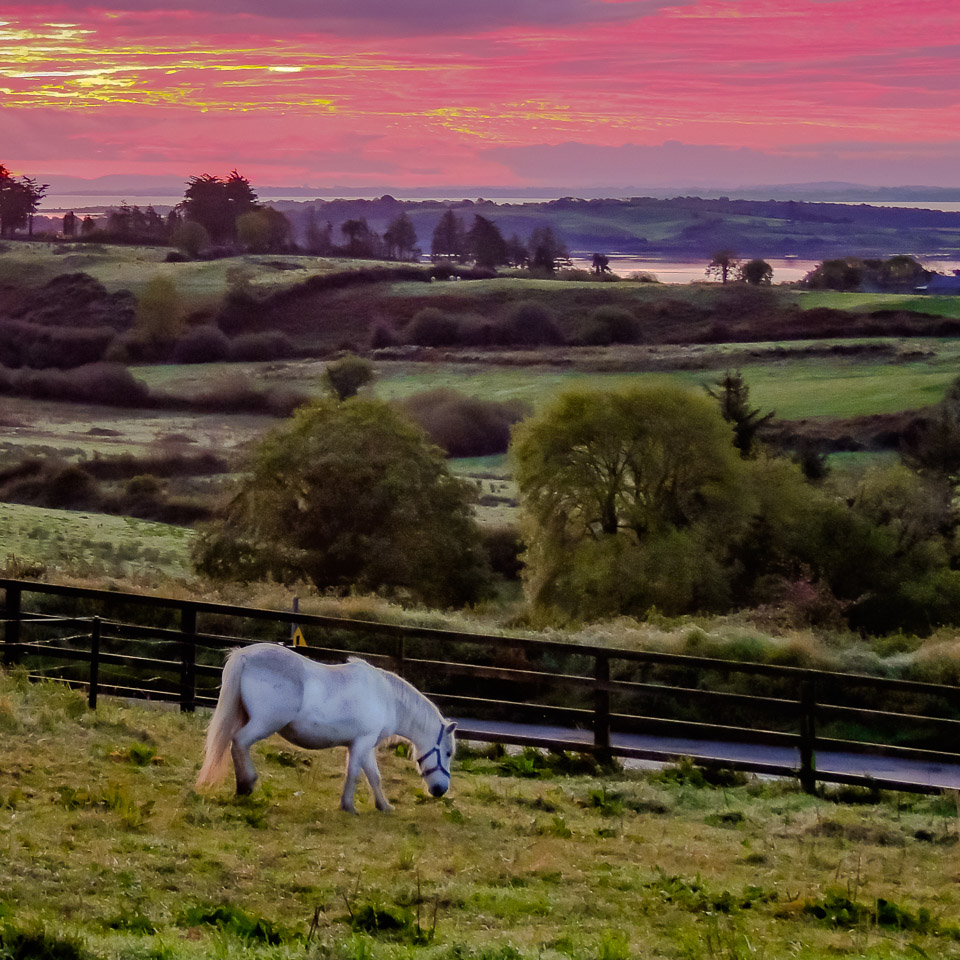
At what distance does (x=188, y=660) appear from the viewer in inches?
485

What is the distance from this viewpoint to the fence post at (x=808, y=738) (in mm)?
11102

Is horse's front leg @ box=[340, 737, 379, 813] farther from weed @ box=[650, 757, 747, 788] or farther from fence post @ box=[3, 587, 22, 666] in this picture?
fence post @ box=[3, 587, 22, 666]

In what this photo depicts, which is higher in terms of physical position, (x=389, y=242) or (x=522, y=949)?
(x=389, y=242)

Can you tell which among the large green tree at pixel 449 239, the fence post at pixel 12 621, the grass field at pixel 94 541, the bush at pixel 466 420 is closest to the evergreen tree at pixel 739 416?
the bush at pixel 466 420

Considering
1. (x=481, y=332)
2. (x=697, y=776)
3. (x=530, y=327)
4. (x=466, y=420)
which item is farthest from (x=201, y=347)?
(x=697, y=776)

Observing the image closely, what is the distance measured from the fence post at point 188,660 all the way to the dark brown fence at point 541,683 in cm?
2

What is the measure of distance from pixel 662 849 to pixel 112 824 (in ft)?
11.6

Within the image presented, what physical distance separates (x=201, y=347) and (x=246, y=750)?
264ft

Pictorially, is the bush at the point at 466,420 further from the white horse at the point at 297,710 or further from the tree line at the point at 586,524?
the white horse at the point at 297,710

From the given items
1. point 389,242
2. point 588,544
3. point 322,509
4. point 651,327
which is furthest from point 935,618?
point 389,242

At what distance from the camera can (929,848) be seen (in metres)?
9.10

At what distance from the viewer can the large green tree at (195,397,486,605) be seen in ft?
135

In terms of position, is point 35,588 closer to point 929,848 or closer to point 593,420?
point 929,848

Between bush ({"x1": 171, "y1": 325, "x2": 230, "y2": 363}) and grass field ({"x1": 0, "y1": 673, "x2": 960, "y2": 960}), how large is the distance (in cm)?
7669
